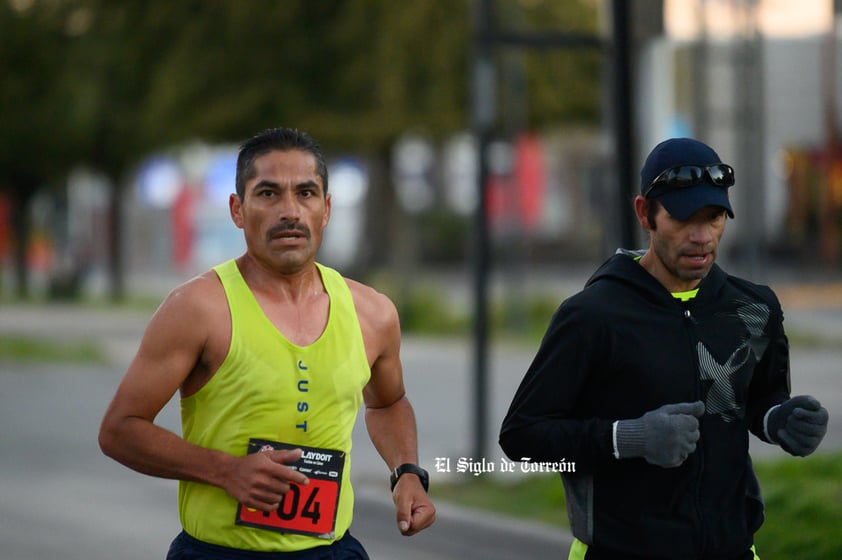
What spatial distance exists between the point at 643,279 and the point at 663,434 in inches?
17.7

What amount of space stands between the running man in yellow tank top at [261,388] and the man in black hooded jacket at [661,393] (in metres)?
0.46

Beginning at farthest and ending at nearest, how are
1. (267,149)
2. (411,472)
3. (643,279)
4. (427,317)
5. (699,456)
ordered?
1. (427,317)
2. (411,472)
3. (267,149)
4. (643,279)
5. (699,456)

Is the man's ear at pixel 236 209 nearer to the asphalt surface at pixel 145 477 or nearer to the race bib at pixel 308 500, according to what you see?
the race bib at pixel 308 500

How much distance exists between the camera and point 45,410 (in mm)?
15523

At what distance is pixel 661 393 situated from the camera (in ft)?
13.0

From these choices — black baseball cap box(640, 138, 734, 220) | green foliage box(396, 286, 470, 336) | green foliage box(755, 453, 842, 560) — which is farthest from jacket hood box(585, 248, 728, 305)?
green foliage box(396, 286, 470, 336)

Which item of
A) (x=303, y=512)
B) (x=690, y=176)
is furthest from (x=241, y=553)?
(x=690, y=176)

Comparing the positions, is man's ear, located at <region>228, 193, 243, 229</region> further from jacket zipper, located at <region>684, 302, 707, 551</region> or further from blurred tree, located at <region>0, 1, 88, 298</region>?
blurred tree, located at <region>0, 1, 88, 298</region>

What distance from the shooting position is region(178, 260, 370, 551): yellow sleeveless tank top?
13.3 ft

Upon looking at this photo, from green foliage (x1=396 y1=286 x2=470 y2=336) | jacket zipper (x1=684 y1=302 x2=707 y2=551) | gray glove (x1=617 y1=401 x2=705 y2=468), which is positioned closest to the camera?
gray glove (x1=617 y1=401 x2=705 y2=468)

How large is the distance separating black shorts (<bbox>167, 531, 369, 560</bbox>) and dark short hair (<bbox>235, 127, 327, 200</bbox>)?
0.87 meters

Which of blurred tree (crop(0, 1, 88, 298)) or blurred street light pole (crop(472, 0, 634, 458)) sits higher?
blurred tree (crop(0, 1, 88, 298))

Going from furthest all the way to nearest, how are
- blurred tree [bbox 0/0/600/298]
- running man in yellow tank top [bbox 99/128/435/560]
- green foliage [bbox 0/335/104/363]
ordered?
blurred tree [bbox 0/0/600/298]
green foliage [bbox 0/335/104/363]
running man in yellow tank top [bbox 99/128/435/560]

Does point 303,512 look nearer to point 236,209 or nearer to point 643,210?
point 236,209
